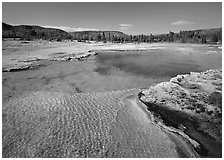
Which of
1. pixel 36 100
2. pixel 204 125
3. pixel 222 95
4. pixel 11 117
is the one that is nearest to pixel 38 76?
pixel 36 100

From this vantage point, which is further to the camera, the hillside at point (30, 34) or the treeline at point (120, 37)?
the treeline at point (120, 37)

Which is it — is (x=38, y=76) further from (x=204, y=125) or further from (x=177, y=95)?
(x=204, y=125)

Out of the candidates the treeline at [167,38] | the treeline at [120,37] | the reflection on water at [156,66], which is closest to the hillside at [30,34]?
the treeline at [120,37]

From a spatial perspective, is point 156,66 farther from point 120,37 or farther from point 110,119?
point 120,37

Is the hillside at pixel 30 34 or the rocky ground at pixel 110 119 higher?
the hillside at pixel 30 34

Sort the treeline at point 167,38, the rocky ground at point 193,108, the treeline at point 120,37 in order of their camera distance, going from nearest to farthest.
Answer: the rocky ground at point 193,108
the treeline at point 120,37
the treeline at point 167,38

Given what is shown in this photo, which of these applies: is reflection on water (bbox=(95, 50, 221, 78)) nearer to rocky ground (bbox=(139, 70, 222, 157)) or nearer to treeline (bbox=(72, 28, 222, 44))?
rocky ground (bbox=(139, 70, 222, 157))

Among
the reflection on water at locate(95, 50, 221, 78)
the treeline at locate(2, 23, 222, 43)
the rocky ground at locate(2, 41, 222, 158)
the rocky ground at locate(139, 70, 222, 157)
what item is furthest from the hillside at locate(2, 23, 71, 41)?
the rocky ground at locate(139, 70, 222, 157)

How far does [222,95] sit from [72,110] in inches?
212

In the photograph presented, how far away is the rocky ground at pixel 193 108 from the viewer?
4465mm

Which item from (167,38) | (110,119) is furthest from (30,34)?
(110,119)

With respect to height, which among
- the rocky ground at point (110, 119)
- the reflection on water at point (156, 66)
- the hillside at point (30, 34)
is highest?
the hillside at point (30, 34)

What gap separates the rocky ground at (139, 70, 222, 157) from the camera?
4.46 meters

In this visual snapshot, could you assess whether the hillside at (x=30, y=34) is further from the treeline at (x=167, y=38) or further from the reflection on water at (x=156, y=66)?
the reflection on water at (x=156, y=66)
